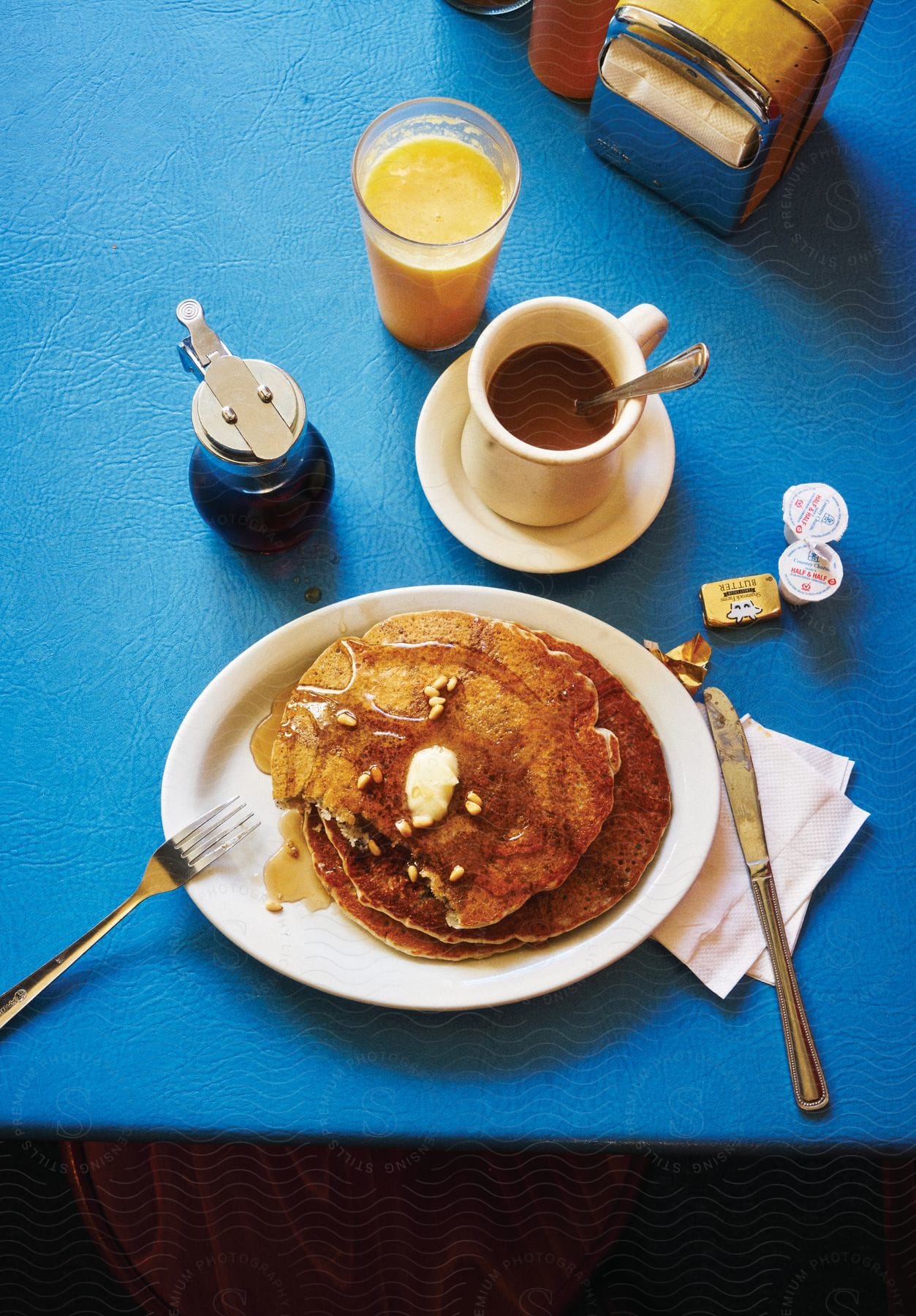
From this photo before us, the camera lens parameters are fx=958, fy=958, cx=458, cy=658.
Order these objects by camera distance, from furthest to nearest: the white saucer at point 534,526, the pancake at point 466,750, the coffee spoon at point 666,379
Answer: the white saucer at point 534,526
the pancake at point 466,750
the coffee spoon at point 666,379

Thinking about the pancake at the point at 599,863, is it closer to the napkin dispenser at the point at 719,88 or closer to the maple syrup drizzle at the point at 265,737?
the maple syrup drizzle at the point at 265,737

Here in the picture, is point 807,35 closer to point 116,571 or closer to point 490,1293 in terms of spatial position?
point 116,571

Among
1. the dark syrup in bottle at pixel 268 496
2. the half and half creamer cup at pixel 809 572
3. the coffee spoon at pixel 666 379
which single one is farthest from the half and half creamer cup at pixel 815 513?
the dark syrup in bottle at pixel 268 496

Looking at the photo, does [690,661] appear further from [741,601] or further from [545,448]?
[545,448]

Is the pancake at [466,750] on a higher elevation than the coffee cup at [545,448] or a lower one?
lower

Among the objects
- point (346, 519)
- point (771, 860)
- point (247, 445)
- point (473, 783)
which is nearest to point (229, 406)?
point (247, 445)

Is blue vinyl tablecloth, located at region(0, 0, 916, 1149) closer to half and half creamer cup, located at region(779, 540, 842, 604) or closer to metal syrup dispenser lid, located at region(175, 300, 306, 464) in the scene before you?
half and half creamer cup, located at region(779, 540, 842, 604)

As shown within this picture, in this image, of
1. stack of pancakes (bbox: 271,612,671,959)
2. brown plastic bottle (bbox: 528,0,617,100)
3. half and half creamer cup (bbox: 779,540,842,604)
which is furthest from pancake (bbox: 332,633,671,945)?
brown plastic bottle (bbox: 528,0,617,100)
